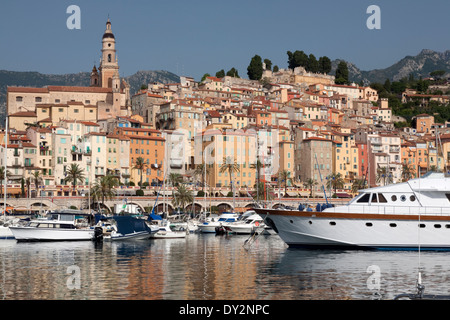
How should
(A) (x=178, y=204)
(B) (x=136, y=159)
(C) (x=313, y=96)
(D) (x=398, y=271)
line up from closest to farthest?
(D) (x=398, y=271) < (A) (x=178, y=204) < (B) (x=136, y=159) < (C) (x=313, y=96)

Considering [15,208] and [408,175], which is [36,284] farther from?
[408,175]

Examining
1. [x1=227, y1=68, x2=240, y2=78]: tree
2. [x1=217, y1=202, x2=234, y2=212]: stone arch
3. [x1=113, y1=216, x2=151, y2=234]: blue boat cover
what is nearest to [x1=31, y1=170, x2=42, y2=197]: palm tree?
[x1=217, y1=202, x2=234, y2=212]: stone arch

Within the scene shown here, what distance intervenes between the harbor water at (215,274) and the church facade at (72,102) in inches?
3454

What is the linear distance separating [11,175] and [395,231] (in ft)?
253

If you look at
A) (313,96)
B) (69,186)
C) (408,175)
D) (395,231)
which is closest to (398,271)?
(395,231)

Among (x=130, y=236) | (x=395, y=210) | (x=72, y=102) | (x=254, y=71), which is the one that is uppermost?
(x=254, y=71)

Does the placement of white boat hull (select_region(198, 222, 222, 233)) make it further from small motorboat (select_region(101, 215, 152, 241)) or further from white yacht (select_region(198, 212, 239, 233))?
small motorboat (select_region(101, 215, 152, 241))

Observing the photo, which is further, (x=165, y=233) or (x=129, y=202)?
(x=129, y=202)

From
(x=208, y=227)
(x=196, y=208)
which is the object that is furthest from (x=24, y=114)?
(x=208, y=227)

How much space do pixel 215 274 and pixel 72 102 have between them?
10933cm

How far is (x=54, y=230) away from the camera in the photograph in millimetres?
57281

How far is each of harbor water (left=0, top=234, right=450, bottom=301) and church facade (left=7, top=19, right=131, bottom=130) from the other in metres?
87.7

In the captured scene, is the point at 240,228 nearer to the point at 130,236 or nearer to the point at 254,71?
the point at 130,236

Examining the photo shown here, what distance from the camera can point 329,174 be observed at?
13175cm
